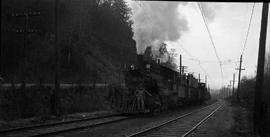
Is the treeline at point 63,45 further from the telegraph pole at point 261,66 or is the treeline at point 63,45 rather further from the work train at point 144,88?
the telegraph pole at point 261,66

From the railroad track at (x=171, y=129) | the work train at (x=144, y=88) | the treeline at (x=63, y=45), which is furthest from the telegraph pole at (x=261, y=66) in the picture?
the treeline at (x=63, y=45)

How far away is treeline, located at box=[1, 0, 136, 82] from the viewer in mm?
38562

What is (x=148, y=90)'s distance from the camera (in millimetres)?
26656

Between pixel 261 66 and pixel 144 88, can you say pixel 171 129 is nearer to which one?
pixel 261 66

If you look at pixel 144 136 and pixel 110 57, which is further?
pixel 110 57

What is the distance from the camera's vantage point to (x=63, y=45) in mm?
43688

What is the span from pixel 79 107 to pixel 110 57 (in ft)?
94.8

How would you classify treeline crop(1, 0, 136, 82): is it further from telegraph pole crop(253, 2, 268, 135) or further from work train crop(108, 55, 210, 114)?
telegraph pole crop(253, 2, 268, 135)

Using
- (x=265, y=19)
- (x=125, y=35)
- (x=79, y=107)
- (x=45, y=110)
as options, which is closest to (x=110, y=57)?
(x=125, y=35)

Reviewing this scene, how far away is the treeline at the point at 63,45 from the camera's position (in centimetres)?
3856

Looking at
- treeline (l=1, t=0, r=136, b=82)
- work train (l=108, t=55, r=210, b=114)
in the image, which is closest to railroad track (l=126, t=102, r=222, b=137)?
work train (l=108, t=55, r=210, b=114)

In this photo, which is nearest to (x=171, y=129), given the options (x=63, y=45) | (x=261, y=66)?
(x=261, y=66)

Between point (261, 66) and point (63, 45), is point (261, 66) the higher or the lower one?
the lower one

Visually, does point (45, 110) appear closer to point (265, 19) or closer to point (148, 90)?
point (148, 90)
